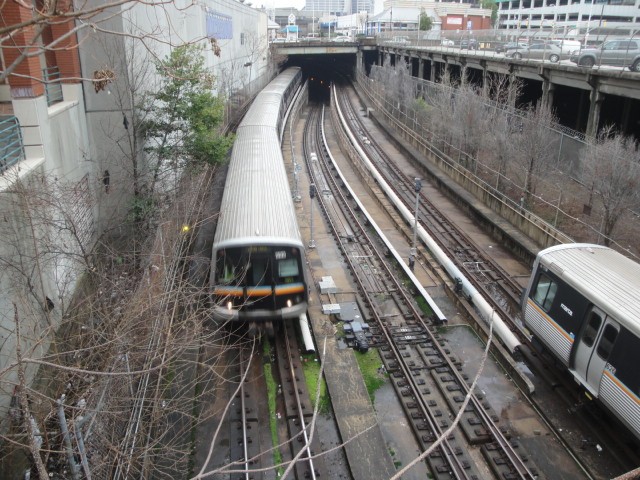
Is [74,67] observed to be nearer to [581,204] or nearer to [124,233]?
[124,233]

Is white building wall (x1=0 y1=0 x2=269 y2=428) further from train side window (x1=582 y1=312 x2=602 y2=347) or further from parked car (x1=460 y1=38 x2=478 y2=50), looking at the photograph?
parked car (x1=460 y1=38 x2=478 y2=50)

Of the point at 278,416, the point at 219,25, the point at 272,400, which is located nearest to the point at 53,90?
the point at 272,400

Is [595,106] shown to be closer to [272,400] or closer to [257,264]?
[257,264]

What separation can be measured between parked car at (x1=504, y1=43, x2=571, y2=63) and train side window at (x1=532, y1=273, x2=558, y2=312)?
16299 millimetres

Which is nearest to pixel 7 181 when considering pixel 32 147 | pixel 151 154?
pixel 32 147

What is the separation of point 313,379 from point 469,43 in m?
29.2

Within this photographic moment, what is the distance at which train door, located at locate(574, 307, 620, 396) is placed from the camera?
882 centimetres

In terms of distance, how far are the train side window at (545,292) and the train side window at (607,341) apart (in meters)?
1.56

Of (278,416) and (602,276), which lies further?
(278,416)

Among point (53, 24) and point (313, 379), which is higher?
point (53, 24)

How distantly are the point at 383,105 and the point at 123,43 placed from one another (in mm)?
29932

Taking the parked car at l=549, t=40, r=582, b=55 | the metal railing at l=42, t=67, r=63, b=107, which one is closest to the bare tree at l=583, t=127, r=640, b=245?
the parked car at l=549, t=40, r=582, b=55

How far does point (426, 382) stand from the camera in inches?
436

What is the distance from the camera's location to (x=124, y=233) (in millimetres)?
15023
